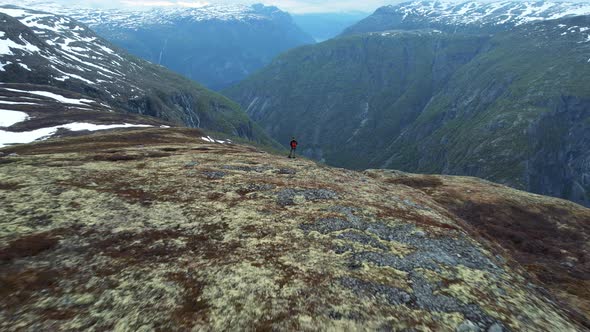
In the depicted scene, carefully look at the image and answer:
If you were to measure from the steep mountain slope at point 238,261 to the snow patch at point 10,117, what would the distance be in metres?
82.3

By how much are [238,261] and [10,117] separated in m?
118

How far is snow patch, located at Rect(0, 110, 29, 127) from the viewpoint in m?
99.8

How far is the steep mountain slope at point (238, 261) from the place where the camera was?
1659cm

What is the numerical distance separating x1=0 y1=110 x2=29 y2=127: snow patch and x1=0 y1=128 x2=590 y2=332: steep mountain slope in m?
82.3

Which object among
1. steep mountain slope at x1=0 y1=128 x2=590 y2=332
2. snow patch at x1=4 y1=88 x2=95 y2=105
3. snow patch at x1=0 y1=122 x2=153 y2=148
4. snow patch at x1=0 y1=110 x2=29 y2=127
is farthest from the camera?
snow patch at x1=4 y1=88 x2=95 y2=105

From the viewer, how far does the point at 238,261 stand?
2086 centimetres

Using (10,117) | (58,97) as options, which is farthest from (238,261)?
(58,97)

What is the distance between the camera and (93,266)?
63.7ft

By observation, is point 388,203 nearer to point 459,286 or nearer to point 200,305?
point 459,286

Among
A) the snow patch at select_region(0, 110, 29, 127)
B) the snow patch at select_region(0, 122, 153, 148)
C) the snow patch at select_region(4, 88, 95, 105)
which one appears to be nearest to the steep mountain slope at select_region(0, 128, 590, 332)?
the snow patch at select_region(0, 122, 153, 148)

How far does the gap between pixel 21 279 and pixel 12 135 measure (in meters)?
92.2

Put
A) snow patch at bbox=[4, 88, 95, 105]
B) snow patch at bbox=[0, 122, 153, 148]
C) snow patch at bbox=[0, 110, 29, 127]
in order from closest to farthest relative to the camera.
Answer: snow patch at bbox=[0, 122, 153, 148]
snow patch at bbox=[0, 110, 29, 127]
snow patch at bbox=[4, 88, 95, 105]

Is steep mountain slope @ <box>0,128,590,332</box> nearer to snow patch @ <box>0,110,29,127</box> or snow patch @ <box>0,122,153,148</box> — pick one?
snow patch @ <box>0,122,153,148</box>

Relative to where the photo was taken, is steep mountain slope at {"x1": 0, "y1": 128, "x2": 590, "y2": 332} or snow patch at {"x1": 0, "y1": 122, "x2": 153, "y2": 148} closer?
steep mountain slope at {"x1": 0, "y1": 128, "x2": 590, "y2": 332}
